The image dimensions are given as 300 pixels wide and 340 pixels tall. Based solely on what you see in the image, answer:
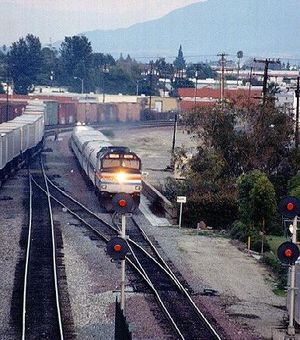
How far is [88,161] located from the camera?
3978cm

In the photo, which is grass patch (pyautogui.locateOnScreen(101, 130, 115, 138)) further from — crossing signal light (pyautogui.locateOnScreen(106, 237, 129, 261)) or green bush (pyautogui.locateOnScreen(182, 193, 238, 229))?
crossing signal light (pyautogui.locateOnScreen(106, 237, 129, 261))

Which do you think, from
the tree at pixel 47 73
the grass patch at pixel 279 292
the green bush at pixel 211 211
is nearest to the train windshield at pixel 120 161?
the green bush at pixel 211 211

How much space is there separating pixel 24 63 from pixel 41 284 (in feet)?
381

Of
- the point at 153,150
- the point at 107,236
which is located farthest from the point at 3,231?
the point at 153,150

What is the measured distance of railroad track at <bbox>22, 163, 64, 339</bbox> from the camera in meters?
16.4

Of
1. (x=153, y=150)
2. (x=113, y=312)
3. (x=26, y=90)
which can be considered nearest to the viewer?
(x=113, y=312)

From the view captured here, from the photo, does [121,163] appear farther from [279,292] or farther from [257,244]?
[279,292]

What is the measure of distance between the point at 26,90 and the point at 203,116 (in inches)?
3381

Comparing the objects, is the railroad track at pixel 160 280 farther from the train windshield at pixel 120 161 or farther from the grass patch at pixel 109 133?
the grass patch at pixel 109 133

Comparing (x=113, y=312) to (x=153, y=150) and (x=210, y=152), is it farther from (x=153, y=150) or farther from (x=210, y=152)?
(x=153, y=150)

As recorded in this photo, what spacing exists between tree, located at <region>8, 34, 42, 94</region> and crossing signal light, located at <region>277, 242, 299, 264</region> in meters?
114

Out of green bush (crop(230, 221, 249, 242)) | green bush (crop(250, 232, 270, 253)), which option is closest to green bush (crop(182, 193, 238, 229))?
green bush (crop(230, 221, 249, 242))

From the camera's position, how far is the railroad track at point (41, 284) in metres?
16.4

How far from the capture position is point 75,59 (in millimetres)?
144250
